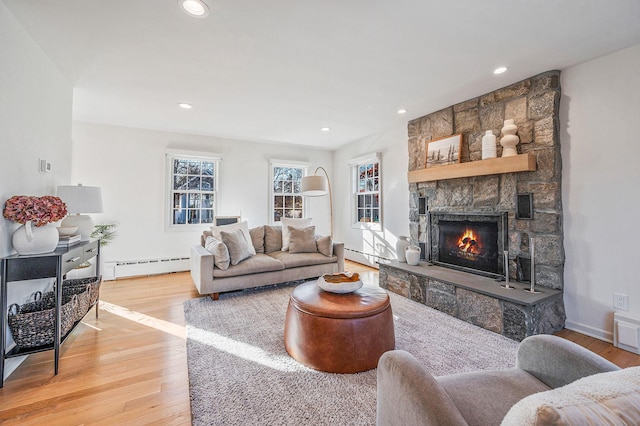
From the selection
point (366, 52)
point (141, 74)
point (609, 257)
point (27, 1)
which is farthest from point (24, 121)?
point (609, 257)

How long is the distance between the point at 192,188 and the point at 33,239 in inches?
123

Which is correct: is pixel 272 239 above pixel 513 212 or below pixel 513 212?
below

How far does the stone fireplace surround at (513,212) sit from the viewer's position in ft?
8.14

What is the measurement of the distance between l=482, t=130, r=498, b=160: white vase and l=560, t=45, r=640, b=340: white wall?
57 centimetres

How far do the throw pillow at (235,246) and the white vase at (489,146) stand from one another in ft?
10.4

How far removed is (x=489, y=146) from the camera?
9.97 ft

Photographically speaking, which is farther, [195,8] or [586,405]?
[195,8]

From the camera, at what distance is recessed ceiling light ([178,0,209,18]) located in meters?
1.73

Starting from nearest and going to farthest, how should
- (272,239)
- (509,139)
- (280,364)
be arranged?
(280,364)
(509,139)
(272,239)

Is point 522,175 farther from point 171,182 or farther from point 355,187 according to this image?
point 171,182

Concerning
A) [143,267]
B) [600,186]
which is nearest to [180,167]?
[143,267]

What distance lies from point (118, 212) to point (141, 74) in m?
2.62

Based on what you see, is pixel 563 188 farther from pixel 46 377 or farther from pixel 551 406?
pixel 46 377

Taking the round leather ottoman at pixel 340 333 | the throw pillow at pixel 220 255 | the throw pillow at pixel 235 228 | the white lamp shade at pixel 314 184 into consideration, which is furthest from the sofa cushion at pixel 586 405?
the white lamp shade at pixel 314 184
